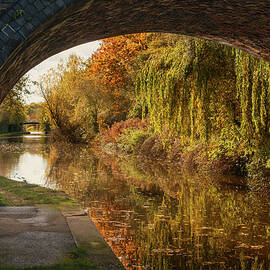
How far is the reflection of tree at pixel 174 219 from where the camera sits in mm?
5133

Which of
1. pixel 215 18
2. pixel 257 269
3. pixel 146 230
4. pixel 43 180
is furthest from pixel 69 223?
pixel 43 180

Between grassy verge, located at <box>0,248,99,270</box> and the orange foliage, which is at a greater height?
the orange foliage

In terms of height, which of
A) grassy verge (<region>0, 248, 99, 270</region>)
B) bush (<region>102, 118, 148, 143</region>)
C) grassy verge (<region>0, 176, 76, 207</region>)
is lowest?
grassy verge (<region>0, 248, 99, 270</region>)

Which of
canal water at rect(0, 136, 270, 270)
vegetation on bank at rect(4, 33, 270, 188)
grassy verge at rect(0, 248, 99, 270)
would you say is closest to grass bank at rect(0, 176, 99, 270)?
grassy verge at rect(0, 248, 99, 270)

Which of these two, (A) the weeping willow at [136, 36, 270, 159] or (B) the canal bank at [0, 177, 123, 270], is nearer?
(B) the canal bank at [0, 177, 123, 270]

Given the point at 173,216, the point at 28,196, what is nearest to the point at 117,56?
the point at 28,196

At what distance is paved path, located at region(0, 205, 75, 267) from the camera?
419 cm

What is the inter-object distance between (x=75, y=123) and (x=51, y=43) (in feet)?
90.8

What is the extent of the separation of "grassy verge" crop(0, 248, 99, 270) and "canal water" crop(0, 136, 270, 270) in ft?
2.17

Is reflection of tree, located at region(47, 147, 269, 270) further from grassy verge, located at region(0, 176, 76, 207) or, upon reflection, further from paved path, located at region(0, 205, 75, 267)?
paved path, located at region(0, 205, 75, 267)

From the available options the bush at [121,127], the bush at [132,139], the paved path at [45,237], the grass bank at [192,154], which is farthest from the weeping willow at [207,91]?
the bush at [121,127]

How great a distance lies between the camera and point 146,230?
20.9ft

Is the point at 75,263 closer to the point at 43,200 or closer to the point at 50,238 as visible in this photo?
the point at 50,238

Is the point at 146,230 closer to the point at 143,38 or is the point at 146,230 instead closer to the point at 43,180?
the point at 43,180
